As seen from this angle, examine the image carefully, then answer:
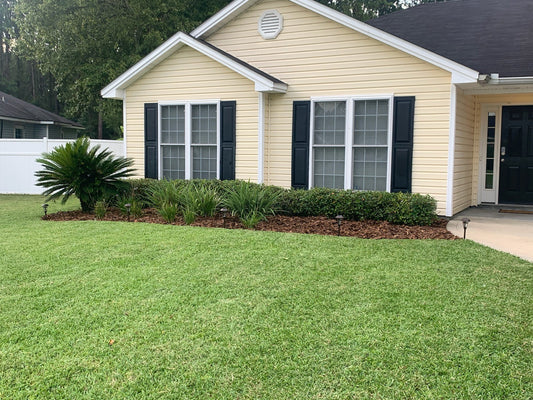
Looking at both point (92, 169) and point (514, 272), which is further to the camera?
point (92, 169)

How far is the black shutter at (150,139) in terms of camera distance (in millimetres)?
10719

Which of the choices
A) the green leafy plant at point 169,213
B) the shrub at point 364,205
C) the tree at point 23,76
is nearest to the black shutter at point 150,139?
the green leafy plant at point 169,213

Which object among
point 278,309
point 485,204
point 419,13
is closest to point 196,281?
point 278,309

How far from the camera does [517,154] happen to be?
1054cm

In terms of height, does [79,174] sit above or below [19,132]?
below

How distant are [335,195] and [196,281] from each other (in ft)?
13.9

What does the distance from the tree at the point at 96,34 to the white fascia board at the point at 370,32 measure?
9.31 meters

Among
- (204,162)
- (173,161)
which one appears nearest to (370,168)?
(204,162)

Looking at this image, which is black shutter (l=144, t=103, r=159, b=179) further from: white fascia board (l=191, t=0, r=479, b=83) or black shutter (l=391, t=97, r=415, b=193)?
black shutter (l=391, t=97, r=415, b=193)

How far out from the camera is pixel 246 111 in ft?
32.6

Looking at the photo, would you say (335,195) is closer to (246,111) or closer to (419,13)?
(246,111)

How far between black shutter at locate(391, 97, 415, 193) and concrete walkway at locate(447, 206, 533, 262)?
111cm

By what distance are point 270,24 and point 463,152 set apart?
467 centimetres

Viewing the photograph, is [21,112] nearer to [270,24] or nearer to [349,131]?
[270,24]
